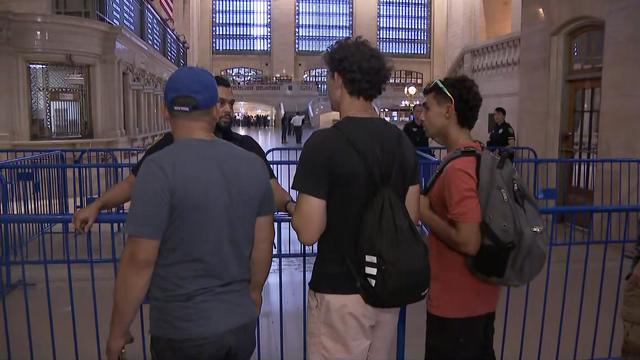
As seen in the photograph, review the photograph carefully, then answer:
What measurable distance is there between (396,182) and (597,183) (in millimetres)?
7485

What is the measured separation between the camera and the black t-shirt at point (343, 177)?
7.67ft

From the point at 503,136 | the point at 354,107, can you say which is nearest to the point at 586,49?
the point at 503,136

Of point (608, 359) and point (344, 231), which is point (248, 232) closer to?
point (344, 231)

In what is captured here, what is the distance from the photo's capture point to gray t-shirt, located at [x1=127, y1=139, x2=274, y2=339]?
6.63 ft

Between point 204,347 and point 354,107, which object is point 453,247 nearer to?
point 354,107

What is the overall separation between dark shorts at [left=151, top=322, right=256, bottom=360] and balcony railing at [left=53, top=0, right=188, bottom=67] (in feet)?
59.3

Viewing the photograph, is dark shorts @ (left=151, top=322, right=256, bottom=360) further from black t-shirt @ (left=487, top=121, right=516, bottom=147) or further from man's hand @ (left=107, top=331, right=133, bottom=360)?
black t-shirt @ (left=487, top=121, right=516, bottom=147)

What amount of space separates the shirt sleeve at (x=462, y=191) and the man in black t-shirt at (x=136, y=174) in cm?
79

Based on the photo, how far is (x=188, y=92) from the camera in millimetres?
2131

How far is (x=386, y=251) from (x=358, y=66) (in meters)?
0.78

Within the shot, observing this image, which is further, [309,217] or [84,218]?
[84,218]

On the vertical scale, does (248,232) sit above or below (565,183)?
above

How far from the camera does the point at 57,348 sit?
4.85m

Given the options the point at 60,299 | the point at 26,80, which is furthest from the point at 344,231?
the point at 26,80
